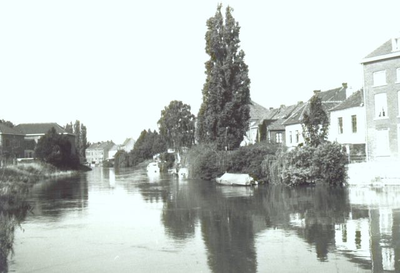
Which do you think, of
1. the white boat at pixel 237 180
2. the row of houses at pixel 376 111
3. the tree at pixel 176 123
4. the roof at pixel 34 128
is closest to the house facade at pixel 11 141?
the roof at pixel 34 128

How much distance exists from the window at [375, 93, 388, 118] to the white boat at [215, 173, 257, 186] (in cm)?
1299

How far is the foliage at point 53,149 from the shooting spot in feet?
245

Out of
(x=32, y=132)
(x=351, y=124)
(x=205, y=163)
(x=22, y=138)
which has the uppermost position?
(x=32, y=132)

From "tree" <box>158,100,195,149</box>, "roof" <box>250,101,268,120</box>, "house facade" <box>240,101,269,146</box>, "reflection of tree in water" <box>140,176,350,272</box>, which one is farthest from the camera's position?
"tree" <box>158,100,195,149</box>

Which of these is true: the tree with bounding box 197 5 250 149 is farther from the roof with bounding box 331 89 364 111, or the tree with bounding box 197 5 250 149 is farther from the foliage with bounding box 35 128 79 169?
the foliage with bounding box 35 128 79 169

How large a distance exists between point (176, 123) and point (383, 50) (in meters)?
58.8

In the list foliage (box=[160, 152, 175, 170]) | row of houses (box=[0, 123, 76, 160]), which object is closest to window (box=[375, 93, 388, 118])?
foliage (box=[160, 152, 175, 170])

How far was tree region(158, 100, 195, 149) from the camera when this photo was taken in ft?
309

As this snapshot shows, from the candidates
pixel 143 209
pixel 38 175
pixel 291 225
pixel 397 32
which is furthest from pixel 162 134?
pixel 291 225

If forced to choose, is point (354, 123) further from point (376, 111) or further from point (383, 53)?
point (383, 53)

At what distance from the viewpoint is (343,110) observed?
1847 inches

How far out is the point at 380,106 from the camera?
4038 centimetres

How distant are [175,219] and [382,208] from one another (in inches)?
384

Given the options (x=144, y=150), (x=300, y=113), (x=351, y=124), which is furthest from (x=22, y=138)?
(x=351, y=124)
